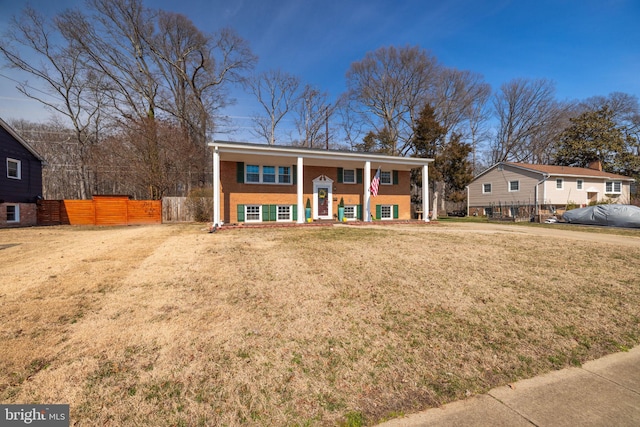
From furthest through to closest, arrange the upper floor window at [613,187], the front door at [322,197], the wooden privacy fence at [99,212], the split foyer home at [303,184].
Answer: the upper floor window at [613,187]
the wooden privacy fence at [99,212]
the front door at [322,197]
the split foyer home at [303,184]

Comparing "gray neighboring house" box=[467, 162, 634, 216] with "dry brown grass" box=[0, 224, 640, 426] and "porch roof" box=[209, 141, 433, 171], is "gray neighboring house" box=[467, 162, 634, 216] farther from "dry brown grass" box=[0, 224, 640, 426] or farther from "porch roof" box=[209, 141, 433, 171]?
"dry brown grass" box=[0, 224, 640, 426]

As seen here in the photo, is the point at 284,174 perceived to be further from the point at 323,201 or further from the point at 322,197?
the point at 323,201

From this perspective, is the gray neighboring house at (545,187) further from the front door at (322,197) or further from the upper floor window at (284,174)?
the upper floor window at (284,174)

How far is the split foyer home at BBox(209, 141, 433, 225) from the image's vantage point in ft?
46.1

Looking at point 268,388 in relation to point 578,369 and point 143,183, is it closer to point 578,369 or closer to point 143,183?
point 578,369

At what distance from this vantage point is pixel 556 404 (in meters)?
2.13

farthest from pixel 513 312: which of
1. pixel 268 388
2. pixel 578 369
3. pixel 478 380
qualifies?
pixel 268 388

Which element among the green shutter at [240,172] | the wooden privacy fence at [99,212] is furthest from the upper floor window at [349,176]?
the wooden privacy fence at [99,212]

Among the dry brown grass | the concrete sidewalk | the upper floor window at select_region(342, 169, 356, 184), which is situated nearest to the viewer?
the concrete sidewalk

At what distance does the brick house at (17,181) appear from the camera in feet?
49.6

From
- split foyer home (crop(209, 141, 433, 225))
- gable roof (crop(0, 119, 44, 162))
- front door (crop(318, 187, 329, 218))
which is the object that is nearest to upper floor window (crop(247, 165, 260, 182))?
split foyer home (crop(209, 141, 433, 225))

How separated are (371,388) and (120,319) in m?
3.02

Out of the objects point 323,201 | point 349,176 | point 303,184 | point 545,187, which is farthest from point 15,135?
point 545,187

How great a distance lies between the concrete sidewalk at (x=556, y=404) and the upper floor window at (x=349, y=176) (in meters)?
14.9
